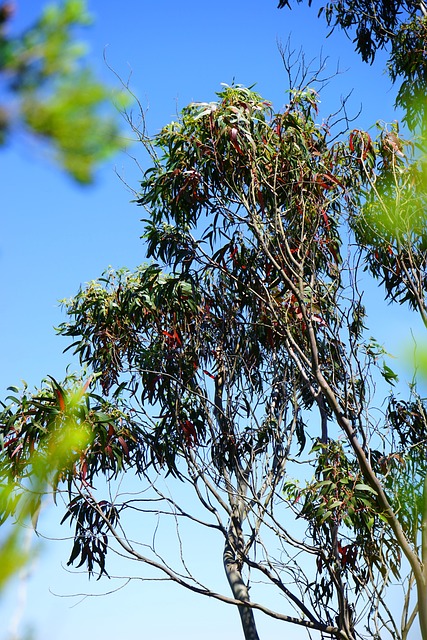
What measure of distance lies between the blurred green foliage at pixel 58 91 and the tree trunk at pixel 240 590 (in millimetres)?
5021

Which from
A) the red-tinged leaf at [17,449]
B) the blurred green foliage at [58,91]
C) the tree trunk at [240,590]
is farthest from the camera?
the tree trunk at [240,590]

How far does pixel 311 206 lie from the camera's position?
6125 millimetres

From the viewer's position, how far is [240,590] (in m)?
6.33

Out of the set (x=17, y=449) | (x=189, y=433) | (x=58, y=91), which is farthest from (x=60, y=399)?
(x=58, y=91)

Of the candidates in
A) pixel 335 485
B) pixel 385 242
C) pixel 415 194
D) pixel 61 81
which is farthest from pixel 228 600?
pixel 61 81

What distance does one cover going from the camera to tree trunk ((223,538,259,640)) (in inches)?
247

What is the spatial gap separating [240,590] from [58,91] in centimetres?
545

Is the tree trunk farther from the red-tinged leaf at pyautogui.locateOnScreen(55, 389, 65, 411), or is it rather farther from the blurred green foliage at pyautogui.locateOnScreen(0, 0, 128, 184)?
the blurred green foliage at pyautogui.locateOnScreen(0, 0, 128, 184)

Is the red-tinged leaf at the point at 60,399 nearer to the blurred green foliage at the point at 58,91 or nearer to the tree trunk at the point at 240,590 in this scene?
the tree trunk at the point at 240,590

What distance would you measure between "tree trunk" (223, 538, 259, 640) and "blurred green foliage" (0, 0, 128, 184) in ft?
16.5

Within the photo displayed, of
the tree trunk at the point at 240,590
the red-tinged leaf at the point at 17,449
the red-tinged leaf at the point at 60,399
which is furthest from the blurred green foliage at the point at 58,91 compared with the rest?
the tree trunk at the point at 240,590

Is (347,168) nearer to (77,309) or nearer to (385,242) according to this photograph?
(385,242)

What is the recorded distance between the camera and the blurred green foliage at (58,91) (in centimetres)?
156

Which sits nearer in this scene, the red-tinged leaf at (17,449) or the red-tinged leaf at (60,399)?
the red-tinged leaf at (60,399)
